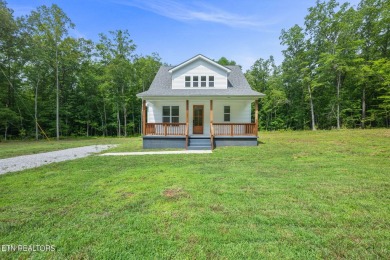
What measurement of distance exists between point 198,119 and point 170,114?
2166 mm

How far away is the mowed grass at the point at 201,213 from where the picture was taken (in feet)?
7.80

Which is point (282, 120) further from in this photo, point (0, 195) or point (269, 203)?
point (0, 195)

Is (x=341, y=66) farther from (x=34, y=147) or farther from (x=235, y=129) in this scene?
(x=34, y=147)

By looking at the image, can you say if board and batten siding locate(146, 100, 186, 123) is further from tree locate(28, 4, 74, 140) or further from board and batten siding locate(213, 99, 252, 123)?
tree locate(28, 4, 74, 140)

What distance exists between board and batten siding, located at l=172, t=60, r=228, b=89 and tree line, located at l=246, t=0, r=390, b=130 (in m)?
16.3

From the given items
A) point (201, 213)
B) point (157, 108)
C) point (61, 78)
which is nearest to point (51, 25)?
point (61, 78)

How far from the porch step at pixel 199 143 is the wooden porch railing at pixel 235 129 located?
822mm

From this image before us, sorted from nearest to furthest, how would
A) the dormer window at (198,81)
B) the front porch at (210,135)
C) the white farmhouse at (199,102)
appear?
1. the front porch at (210,135)
2. the white farmhouse at (199,102)
3. the dormer window at (198,81)

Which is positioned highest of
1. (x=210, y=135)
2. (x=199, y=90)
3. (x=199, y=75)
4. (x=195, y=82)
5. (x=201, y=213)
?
(x=199, y=75)

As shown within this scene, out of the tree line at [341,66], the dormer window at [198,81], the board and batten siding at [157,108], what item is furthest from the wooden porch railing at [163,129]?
the tree line at [341,66]

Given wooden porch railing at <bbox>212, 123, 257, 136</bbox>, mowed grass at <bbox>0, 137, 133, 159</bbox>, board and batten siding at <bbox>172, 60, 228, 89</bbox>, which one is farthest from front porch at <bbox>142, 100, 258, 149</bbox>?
board and batten siding at <bbox>172, 60, 228, 89</bbox>

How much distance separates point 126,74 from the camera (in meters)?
24.6

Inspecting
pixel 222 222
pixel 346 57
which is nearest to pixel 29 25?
pixel 222 222

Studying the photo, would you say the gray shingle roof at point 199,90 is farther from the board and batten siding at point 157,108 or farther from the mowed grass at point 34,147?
the mowed grass at point 34,147
